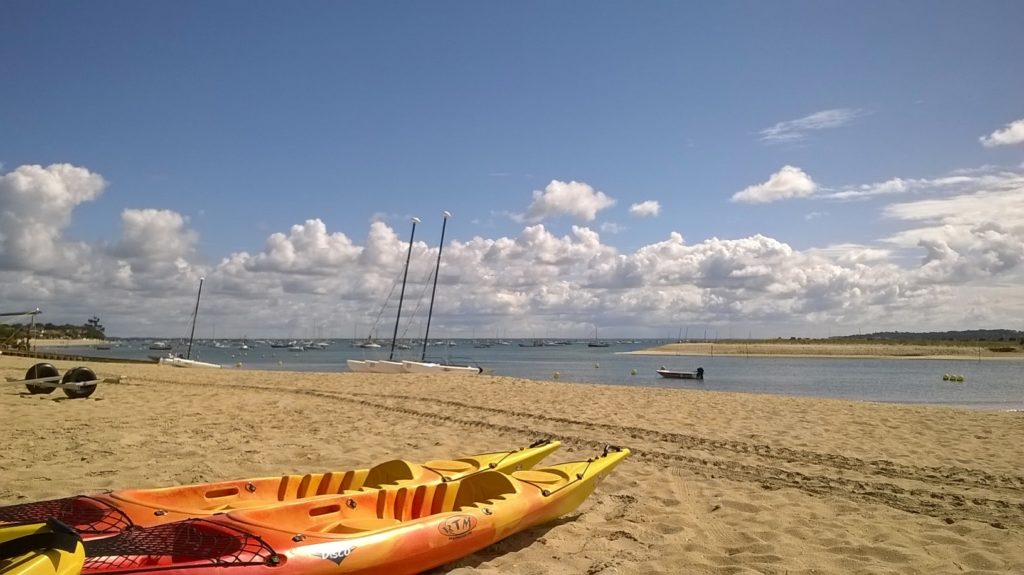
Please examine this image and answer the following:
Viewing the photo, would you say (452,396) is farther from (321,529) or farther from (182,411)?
(321,529)

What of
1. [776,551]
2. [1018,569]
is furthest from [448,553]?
[1018,569]

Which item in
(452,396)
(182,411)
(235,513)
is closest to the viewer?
(235,513)

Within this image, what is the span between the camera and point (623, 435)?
33.3 feet

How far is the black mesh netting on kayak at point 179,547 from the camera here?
3.43m

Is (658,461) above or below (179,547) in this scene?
below

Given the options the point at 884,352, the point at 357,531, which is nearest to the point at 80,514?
the point at 357,531

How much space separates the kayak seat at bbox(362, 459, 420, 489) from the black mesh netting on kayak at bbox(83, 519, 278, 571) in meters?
1.80

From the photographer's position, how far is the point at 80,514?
4039mm

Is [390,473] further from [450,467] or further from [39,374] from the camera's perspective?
[39,374]

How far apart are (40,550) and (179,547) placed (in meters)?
0.80

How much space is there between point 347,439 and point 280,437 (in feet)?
3.18

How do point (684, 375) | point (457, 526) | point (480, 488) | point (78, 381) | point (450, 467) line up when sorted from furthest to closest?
point (684, 375) → point (78, 381) → point (450, 467) → point (480, 488) → point (457, 526)

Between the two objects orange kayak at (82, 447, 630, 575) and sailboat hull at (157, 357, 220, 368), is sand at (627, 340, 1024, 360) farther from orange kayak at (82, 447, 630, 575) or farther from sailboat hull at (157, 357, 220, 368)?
orange kayak at (82, 447, 630, 575)

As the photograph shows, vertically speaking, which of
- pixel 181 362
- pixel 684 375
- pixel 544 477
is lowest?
pixel 181 362
